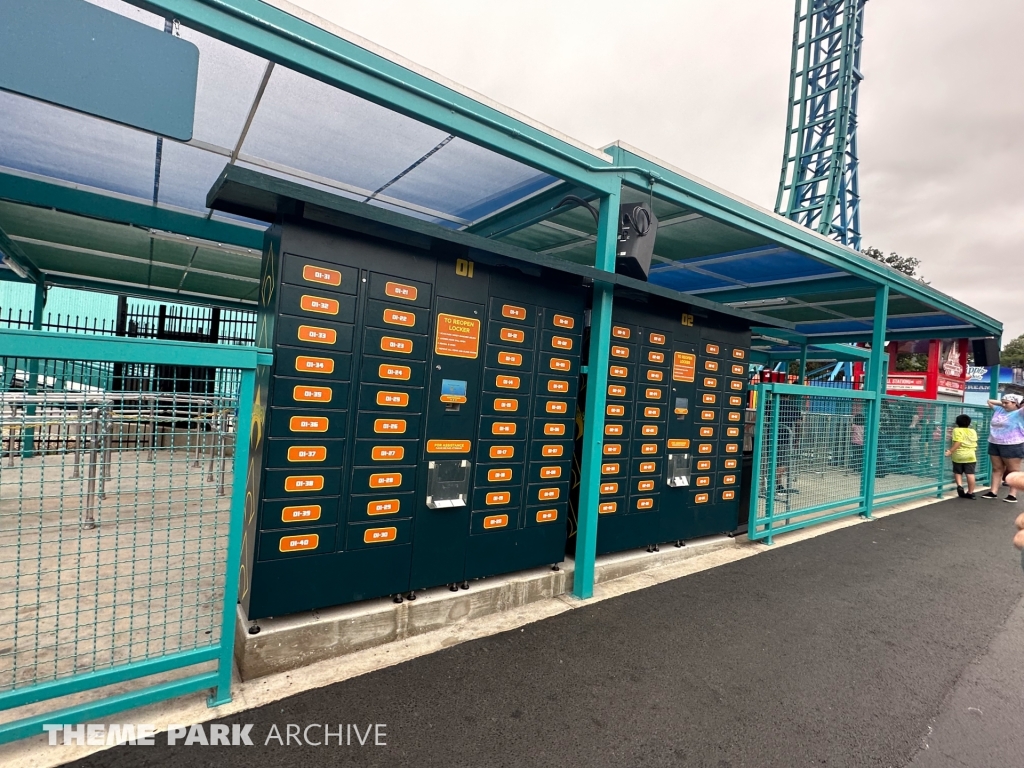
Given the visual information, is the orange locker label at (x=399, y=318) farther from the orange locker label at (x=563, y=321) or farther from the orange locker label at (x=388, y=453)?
the orange locker label at (x=563, y=321)

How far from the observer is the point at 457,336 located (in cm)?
325

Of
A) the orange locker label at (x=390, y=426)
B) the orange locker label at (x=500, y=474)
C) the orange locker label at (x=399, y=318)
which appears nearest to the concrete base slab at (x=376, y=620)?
the orange locker label at (x=500, y=474)

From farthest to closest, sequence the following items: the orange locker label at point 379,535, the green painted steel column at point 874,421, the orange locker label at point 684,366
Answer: the green painted steel column at point 874,421
the orange locker label at point 684,366
the orange locker label at point 379,535

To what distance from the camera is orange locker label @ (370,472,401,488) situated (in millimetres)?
2982

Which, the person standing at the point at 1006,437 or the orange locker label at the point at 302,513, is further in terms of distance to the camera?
the person standing at the point at 1006,437

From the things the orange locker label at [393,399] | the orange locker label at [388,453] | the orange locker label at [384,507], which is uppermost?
the orange locker label at [393,399]

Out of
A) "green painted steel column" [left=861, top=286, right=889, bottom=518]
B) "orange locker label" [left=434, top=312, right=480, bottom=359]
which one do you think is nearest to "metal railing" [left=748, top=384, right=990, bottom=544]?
"green painted steel column" [left=861, top=286, right=889, bottom=518]

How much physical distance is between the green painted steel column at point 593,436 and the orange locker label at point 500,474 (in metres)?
0.65

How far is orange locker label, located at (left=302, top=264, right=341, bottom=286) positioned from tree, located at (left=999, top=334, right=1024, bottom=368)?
53.2m

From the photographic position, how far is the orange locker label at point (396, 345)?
2969 millimetres

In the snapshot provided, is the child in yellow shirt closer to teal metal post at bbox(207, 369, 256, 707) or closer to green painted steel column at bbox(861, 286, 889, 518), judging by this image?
green painted steel column at bbox(861, 286, 889, 518)

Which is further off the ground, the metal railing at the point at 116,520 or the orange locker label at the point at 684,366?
the orange locker label at the point at 684,366

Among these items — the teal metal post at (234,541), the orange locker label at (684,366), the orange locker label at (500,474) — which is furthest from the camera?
the orange locker label at (684,366)

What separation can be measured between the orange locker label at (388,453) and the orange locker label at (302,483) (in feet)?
1.05
